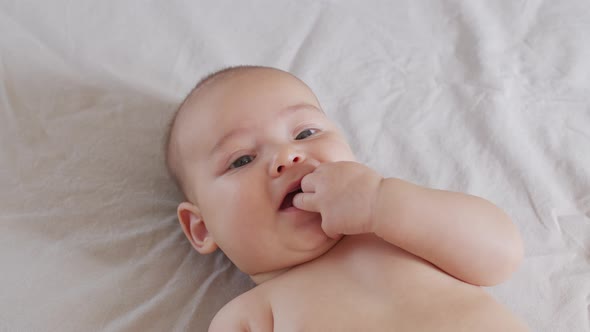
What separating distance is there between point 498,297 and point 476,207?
23cm

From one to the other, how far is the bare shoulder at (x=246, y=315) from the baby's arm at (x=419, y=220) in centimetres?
18

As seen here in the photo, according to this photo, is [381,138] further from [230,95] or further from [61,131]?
[61,131]

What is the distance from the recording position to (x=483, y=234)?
1043 mm

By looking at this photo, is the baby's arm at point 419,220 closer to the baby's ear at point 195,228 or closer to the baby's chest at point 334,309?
the baby's chest at point 334,309

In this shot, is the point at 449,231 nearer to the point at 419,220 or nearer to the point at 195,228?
the point at 419,220

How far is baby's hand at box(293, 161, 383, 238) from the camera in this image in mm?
1033

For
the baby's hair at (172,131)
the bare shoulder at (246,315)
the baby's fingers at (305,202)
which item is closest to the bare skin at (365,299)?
the bare shoulder at (246,315)

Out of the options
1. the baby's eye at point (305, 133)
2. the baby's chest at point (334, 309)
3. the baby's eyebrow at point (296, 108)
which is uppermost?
the baby's eyebrow at point (296, 108)

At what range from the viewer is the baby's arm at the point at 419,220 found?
40.3 inches

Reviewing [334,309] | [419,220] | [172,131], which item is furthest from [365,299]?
[172,131]

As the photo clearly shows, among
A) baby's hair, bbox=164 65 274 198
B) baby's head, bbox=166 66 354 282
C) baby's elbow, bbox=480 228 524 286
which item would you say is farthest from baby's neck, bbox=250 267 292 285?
baby's elbow, bbox=480 228 524 286

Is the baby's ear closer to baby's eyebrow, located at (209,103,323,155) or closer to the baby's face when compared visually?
the baby's face

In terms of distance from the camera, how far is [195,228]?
1.25 meters

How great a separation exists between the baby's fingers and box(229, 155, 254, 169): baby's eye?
127 mm
